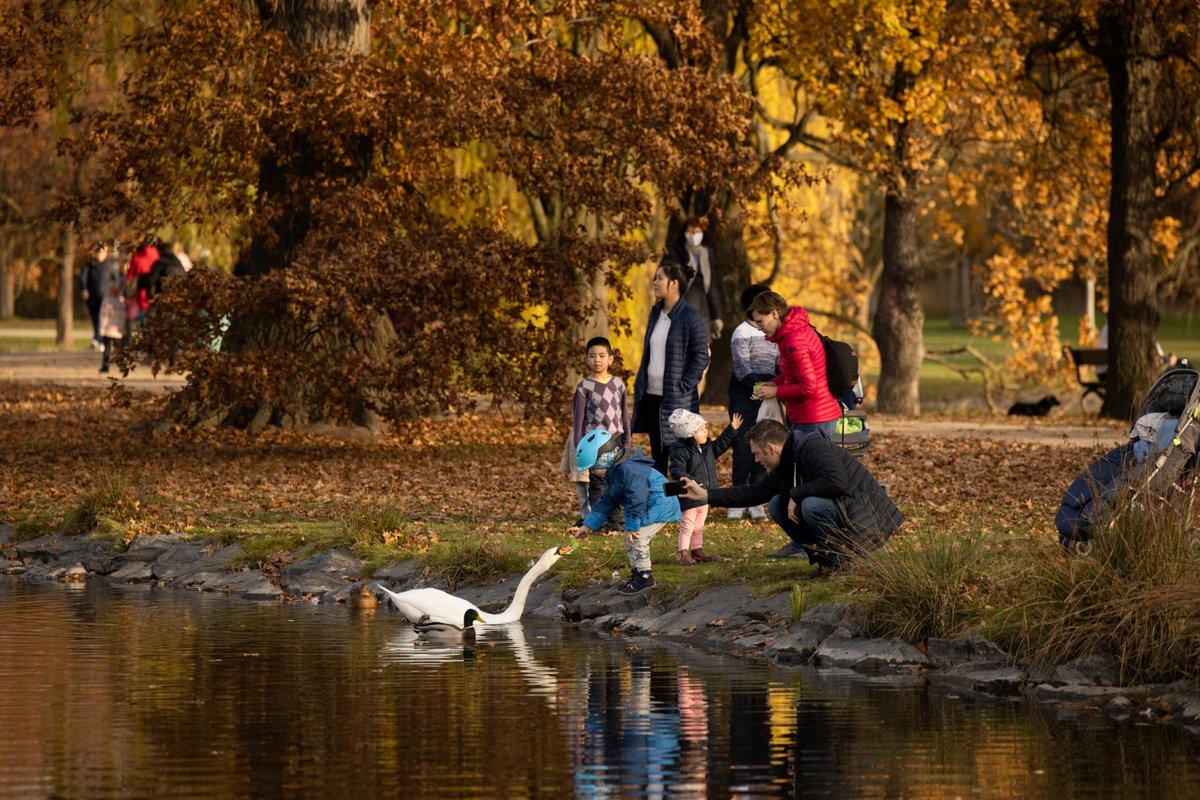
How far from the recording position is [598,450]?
15.2 meters

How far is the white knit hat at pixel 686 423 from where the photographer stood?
14320 mm

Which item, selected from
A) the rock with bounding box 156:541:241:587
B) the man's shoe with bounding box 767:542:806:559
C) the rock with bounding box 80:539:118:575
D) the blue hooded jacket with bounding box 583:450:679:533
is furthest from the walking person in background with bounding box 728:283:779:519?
the rock with bounding box 80:539:118:575

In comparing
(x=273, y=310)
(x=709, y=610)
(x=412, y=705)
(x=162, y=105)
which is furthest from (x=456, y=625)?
(x=162, y=105)

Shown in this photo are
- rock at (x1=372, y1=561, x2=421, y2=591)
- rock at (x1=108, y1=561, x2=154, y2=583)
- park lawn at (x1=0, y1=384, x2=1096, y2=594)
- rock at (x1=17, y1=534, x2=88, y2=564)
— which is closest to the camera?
rock at (x1=372, y1=561, x2=421, y2=591)

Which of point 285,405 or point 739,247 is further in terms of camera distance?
point 739,247

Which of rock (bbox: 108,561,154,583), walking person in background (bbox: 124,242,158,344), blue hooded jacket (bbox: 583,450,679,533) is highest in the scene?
walking person in background (bbox: 124,242,158,344)

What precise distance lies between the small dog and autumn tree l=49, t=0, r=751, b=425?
367 inches

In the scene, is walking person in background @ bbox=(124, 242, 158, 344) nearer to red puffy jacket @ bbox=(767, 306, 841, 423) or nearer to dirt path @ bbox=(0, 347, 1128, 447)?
dirt path @ bbox=(0, 347, 1128, 447)

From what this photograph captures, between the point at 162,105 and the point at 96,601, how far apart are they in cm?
912

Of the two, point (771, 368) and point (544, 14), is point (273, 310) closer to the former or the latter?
point (544, 14)

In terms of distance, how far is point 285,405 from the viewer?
2356cm

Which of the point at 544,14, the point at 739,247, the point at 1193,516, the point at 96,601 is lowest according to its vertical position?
the point at 96,601

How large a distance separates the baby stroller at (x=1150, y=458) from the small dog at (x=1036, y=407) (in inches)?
761

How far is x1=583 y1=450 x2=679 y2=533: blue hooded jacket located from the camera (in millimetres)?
13422
